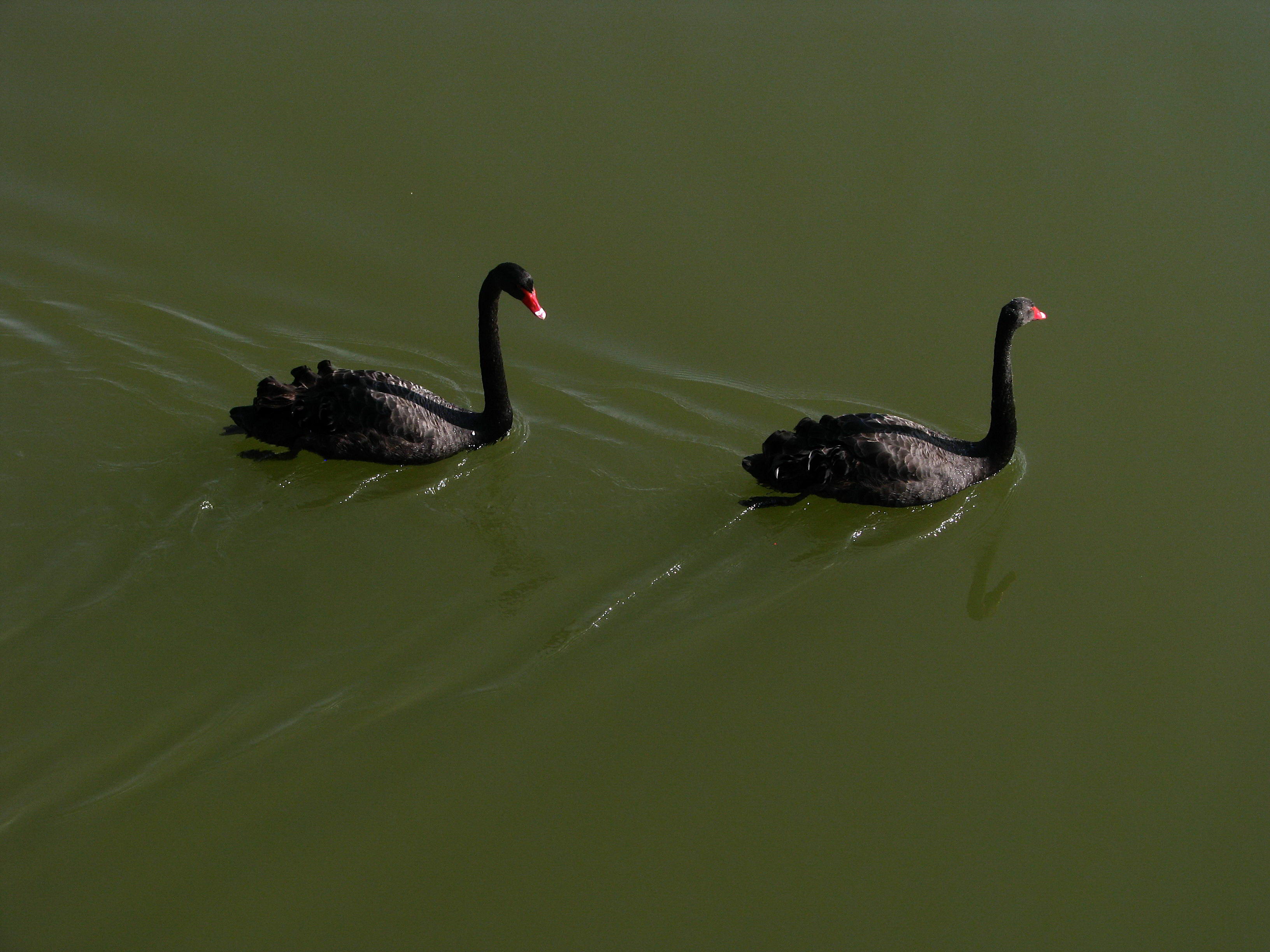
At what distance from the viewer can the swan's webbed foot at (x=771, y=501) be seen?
619cm

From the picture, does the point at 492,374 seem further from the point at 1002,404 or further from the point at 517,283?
the point at 1002,404

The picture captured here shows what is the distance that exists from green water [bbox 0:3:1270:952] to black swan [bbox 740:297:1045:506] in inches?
7.5

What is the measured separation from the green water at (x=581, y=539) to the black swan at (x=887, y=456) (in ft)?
0.63

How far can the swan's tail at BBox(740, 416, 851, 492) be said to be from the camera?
6.02m

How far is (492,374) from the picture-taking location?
661 cm

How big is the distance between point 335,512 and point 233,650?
3.38 feet

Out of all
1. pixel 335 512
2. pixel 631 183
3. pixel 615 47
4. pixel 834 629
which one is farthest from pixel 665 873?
pixel 615 47

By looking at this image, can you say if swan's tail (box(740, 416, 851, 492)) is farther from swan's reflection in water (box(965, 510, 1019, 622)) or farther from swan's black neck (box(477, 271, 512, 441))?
swan's black neck (box(477, 271, 512, 441))

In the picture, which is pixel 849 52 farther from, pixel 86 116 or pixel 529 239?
pixel 86 116

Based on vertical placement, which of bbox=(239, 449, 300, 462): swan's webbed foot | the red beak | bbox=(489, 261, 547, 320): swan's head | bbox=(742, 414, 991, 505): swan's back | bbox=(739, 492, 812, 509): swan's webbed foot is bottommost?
bbox=(739, 492, 812, 509): swan's webbed foot

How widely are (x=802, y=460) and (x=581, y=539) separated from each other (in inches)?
44.9

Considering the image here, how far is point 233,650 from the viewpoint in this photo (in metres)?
5.31

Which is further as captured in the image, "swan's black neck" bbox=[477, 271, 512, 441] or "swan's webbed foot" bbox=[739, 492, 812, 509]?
"swan's black neck" bbox=[477, 271, 512, 441]

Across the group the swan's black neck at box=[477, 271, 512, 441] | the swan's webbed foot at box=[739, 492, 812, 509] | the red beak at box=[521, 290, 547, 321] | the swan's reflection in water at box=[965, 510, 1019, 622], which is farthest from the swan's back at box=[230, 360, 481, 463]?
the swan's reflection in water at box=[965, 510, 1019, 622]
